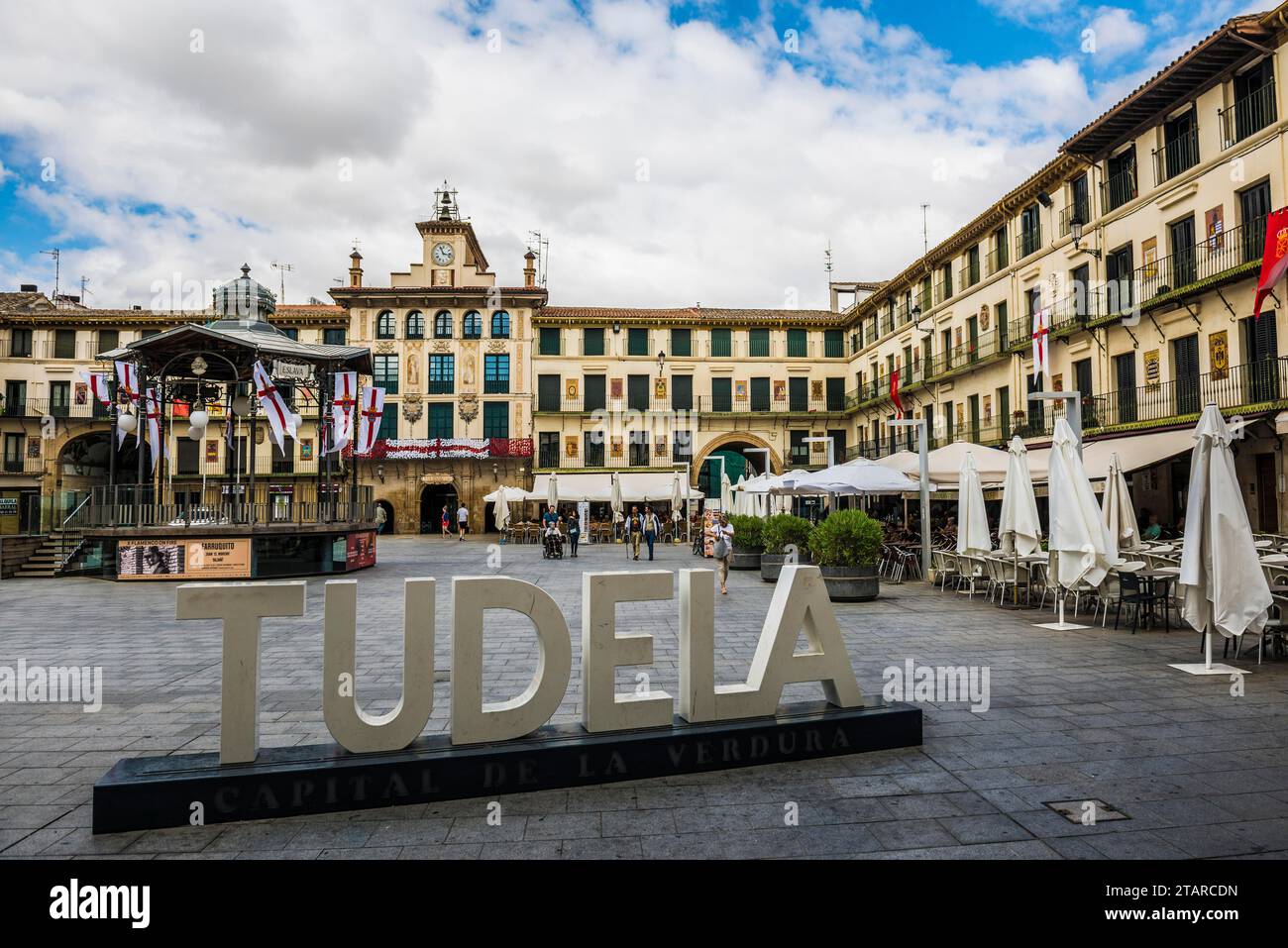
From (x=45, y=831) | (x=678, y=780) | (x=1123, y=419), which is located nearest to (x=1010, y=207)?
(x=1123, y=419)

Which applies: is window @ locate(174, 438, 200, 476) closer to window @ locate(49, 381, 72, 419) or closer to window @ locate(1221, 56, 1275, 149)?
window @ locate(49, 381, 72, 419)

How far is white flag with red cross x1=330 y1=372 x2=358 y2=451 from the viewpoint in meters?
17.3

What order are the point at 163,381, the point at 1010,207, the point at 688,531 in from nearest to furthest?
the point at 163,381 < the point at 1010,207 < the point at 688,531

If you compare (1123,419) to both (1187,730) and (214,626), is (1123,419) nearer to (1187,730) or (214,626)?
(1187,730)

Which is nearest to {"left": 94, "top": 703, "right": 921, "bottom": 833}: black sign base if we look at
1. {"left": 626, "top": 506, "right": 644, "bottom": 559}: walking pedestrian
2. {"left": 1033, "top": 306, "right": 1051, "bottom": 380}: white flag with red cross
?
{"left": 626, "top": 506, "right": 644, "bottom": 559}: walking pedestrian

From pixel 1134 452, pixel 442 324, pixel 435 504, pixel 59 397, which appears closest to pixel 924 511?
pixel 1134 452

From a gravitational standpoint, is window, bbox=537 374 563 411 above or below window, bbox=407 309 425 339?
below

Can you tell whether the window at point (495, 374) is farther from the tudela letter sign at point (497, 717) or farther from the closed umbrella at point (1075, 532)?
the tudela letter sign at point (497, 717)

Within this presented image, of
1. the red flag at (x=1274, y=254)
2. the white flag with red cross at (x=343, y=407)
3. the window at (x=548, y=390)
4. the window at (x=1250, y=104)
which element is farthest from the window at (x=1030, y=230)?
the window at (x=548, y=390)

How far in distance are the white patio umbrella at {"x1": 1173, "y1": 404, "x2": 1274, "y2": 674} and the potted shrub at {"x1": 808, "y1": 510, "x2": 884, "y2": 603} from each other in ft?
16.1

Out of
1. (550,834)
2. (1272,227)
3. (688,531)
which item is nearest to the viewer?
(550,834)

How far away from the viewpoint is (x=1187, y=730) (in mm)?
4918
